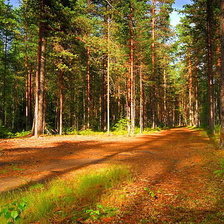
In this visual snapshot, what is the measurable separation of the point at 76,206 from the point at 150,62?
28666 millimetres

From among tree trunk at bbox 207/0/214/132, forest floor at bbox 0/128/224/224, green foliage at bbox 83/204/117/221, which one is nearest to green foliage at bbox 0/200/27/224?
forest floor at bbox 0/128/224/224

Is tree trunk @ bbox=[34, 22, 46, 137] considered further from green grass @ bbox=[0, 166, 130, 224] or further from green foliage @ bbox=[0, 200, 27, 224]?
green foliage @ bbox=[0, 200, 27, 224]

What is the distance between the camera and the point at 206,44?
2050cm

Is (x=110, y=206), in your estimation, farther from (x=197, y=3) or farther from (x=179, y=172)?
(x=197, y=3)

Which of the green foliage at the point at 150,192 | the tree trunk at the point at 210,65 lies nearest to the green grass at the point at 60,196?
the green foliage at the point at 150,192

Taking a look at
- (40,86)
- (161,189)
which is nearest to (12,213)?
(161,189)

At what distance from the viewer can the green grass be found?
3250 millimetres

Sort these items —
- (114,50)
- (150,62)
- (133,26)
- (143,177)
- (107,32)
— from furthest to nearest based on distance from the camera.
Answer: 1. (150,62)
2. (133,26)
3. (107,32)
4. (114,50)
5. (143,177)

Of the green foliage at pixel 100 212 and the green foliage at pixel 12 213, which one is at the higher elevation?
the green foliage at pixel 12 213

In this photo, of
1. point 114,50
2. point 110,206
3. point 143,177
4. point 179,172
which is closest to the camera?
point 110,206

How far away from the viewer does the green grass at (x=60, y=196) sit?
325cm

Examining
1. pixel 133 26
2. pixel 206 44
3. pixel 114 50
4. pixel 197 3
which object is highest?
pixel 197 3

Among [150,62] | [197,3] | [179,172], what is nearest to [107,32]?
[197,3]

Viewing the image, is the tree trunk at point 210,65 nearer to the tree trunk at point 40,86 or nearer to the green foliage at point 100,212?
the tree trunk at point 40,86
